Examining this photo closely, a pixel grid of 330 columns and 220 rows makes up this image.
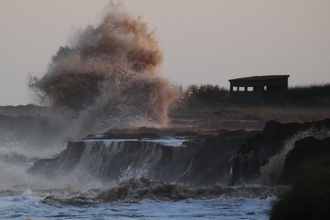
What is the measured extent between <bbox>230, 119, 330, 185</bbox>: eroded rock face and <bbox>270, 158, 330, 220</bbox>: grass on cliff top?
7.53 m

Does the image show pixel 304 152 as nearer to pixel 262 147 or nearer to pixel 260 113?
pixel 262 147

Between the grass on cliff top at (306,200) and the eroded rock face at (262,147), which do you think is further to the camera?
the eroded rock face at (262,147)

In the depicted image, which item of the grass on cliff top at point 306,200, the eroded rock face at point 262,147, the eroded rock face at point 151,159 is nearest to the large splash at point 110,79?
the eroded rock face at point 151,159

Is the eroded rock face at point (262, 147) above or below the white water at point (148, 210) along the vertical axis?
above

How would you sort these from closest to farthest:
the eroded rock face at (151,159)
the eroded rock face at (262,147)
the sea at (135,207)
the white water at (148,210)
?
the white water at (148,210), the sea at (135,207), the eroded rock face at (262,147), the eroded rock face at (151,159)

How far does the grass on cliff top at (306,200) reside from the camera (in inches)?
544

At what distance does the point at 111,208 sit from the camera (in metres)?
19.4

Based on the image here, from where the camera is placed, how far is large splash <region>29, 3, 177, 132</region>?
40750 mm

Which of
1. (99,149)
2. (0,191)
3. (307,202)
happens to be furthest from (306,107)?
(307,202)

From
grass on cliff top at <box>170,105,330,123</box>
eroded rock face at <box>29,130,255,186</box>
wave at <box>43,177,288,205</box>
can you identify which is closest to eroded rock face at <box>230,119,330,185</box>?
eroded rock face at <box>29,130,255,186</box>

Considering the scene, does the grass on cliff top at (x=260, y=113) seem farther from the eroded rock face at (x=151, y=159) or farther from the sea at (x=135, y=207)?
the sea at (x=135, y=207)

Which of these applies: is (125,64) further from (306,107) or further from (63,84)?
(306,107)

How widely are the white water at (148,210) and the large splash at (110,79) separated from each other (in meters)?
19.2

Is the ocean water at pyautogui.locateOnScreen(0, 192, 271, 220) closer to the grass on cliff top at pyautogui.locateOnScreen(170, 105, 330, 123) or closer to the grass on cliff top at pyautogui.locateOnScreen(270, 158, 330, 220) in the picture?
the grass on cliff top at pyautogui.locateOnScreen(270, 158, 330, 220)
